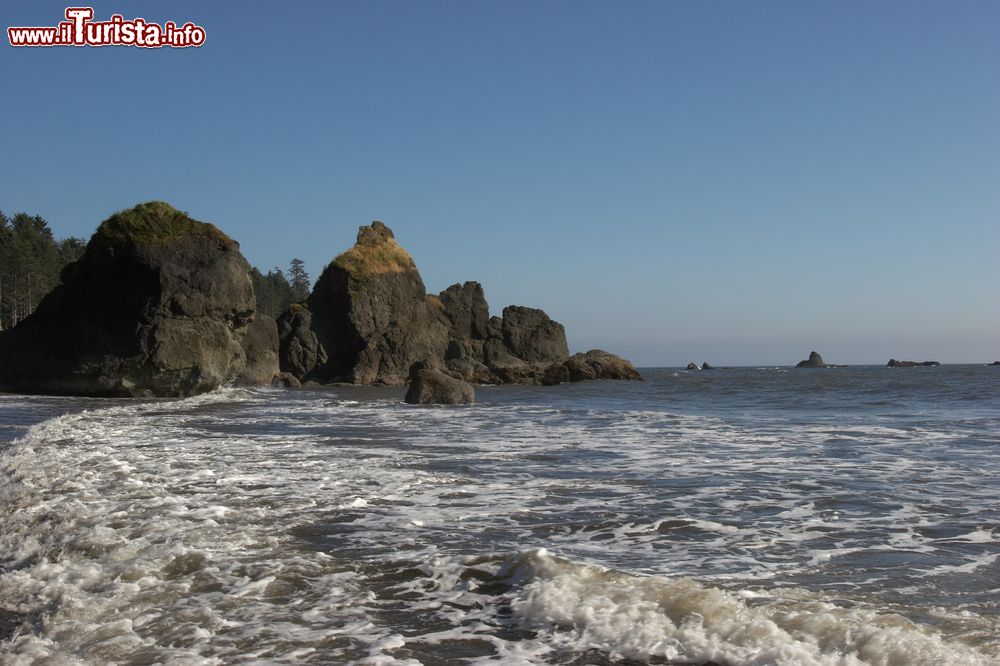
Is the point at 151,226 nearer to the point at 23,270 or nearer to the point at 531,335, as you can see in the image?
the point at 23,270

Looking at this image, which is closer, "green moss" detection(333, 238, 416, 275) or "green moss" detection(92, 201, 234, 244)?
"green moss" detection(92, 201, 234, 244)

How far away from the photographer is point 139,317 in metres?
28.6

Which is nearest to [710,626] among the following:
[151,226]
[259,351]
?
[151,226]

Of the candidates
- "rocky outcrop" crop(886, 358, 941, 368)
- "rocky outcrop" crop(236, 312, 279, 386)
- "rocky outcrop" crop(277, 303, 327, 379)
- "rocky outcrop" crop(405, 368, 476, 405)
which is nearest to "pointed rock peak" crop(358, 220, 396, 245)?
"rocky outcrop" crop(277, 303, 327, 379)

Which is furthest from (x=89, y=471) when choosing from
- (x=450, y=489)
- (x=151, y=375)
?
(x=151, y=375)

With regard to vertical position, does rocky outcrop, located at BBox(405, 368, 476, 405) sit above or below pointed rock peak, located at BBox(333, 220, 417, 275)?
below

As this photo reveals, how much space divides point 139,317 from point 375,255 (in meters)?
33.2

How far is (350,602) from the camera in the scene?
478 centimetres

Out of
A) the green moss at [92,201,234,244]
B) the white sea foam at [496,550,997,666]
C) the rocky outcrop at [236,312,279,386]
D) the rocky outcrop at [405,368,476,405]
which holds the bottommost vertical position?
the white sea foam at [496,550,997,666]

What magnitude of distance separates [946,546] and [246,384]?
4087 cm

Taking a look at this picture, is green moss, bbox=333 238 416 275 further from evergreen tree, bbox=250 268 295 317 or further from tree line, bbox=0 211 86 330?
evergreen tree, bbox=250 268 295 317

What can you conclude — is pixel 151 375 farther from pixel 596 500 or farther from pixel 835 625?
pixel 835 625

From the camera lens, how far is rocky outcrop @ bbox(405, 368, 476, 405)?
26891mm

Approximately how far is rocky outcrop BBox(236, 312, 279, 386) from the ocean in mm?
31232
